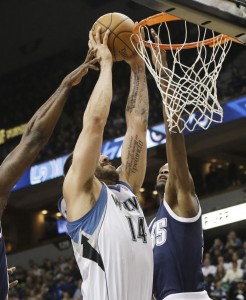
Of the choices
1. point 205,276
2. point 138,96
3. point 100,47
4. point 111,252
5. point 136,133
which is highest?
point 100,47

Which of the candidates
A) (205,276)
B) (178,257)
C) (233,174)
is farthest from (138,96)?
(233,174)

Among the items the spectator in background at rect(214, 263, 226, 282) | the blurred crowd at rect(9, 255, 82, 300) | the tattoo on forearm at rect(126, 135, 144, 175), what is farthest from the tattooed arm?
the blurred crowd at rect(9, 255, 82, 300)

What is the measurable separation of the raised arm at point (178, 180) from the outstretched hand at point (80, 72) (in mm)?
499

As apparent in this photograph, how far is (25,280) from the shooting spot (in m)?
18.7

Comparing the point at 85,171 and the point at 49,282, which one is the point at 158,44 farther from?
the point at 49,282

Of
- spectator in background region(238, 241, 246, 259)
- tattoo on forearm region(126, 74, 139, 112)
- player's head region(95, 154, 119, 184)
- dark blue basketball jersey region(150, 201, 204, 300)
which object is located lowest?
spectator in background region(238, 241, 246, 259)

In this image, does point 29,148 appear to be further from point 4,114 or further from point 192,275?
point 4,114

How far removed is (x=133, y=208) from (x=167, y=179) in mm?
707

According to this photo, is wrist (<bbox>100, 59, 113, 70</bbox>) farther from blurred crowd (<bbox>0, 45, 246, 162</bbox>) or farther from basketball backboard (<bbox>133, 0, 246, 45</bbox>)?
blurred crowd (<bbox>0, 45, 246, 162</bbox>)

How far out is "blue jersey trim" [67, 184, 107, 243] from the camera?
3906 mm

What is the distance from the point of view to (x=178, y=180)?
4.57m

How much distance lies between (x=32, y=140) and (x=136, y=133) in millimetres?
1308

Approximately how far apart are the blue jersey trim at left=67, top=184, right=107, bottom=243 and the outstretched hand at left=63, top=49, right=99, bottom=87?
0.60 m

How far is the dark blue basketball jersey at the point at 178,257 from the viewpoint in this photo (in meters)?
4.47
